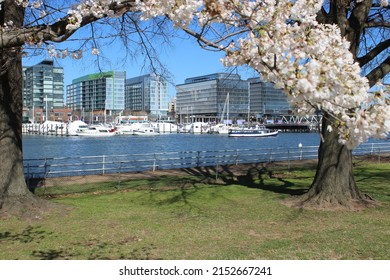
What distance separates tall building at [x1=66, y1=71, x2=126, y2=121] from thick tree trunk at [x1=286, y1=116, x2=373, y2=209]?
140m

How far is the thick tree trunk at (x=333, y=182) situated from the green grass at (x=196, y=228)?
591mm

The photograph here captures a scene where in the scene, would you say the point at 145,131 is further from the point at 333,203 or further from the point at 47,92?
the point at 333,203

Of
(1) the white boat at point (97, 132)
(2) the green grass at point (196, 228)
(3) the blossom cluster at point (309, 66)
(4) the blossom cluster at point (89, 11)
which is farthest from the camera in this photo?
(1) the white boat at point (97, 132)

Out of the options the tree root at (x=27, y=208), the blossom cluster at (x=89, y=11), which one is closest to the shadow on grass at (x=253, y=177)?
the tree root at (x=27, y=208)

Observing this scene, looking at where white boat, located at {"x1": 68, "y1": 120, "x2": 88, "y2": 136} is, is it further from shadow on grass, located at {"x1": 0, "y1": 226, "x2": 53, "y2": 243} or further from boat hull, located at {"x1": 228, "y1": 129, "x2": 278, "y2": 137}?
shadow on grass, located at {"x1": 0, "y1": 226, "x2": 53, "y2": 243}

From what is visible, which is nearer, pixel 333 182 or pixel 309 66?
pixel 309 66

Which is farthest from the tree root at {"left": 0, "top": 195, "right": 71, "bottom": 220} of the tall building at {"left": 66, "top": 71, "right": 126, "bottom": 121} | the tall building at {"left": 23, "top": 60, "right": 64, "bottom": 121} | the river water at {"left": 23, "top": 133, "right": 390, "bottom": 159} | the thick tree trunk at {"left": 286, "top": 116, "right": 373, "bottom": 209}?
the tall building at {"left": 66, "top": 71, "right": 126, "bottom": 121}

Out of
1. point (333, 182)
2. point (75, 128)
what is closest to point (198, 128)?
point (75, 128)

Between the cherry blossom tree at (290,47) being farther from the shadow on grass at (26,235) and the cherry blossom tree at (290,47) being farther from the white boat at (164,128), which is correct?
the white boat at (164,128)

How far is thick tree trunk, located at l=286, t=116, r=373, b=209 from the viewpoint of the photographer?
11453 millimetres

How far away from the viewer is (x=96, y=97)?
16012 cm

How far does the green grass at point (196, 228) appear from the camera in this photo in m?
7.10

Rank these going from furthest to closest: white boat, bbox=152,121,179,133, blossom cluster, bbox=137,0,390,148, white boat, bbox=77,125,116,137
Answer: white boat, bbox=152,121,179,133 → white boat, bbox=77,125,116,137 → blossom cluster, bbox=137,0,390,148

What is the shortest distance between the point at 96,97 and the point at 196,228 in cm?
15695
